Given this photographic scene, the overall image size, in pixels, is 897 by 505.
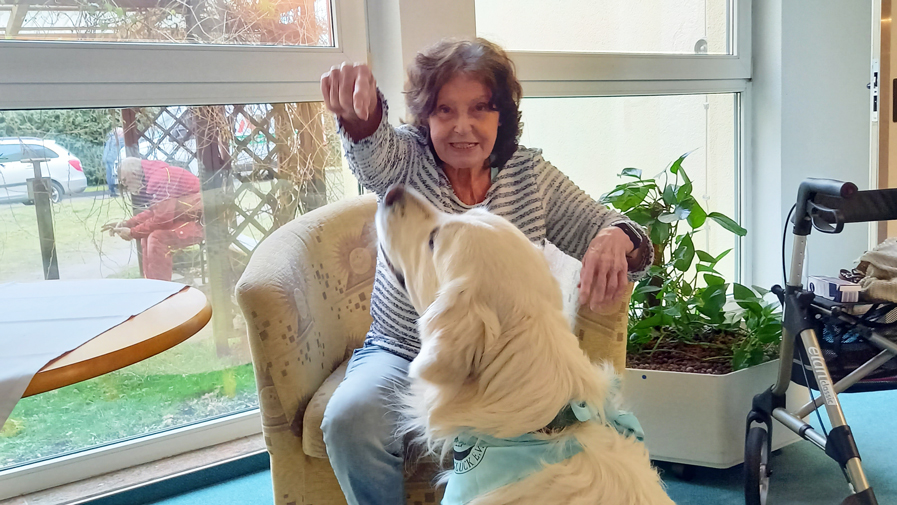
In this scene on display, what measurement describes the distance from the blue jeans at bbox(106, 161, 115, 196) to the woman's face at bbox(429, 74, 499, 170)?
112 centimetres

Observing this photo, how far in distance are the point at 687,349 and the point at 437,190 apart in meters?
1.14

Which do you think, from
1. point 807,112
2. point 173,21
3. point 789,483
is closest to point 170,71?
point 173,21

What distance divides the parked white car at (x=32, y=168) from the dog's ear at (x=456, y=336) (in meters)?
1.52

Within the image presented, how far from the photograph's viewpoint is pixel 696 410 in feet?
6.76

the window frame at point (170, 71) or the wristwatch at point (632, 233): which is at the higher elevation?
the window frame at point (170, 71)

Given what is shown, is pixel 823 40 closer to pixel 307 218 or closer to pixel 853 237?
pixel 853 237

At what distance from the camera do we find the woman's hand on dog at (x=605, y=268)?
1.48 meters

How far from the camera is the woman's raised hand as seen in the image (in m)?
1.31

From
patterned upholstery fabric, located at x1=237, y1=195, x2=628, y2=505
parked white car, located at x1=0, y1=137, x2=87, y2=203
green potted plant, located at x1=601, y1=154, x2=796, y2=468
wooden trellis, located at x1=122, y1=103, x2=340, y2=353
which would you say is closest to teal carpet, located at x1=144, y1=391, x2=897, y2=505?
green potted plant, located at x1=601, y1=154, x2=796, y2=468

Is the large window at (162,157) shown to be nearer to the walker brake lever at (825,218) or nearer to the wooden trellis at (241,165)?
the wooden trellis at (241,165)

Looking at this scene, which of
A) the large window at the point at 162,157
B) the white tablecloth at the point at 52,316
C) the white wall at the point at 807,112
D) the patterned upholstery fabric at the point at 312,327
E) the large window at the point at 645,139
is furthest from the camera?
the white wall at the point at 807,112

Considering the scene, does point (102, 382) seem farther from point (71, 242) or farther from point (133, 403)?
point (71, 242)

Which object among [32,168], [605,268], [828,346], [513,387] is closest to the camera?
[513,387]

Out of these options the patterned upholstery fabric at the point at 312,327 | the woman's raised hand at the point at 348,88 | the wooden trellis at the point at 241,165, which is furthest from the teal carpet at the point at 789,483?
the woman's raised hand at the point at 348,88
